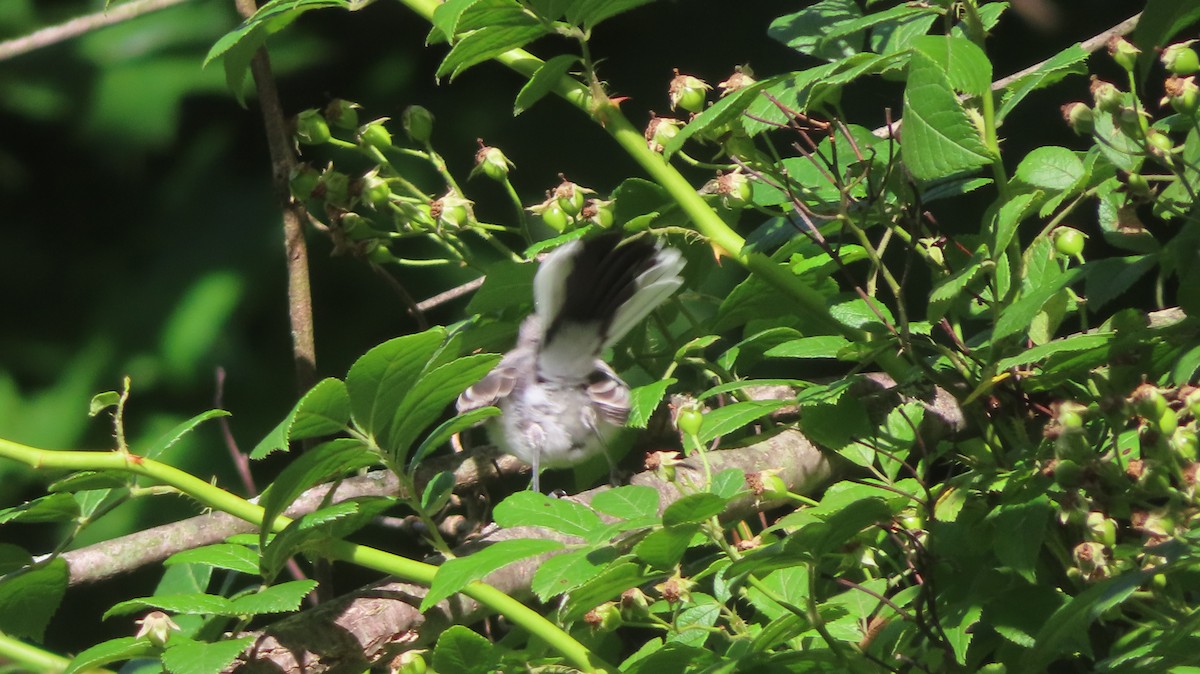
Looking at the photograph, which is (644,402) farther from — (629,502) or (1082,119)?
(1082,119)

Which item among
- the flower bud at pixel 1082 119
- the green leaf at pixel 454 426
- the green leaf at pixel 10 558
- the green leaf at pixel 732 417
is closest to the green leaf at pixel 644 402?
the green leaf at pixel 732 417

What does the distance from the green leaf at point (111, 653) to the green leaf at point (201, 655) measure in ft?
0.09

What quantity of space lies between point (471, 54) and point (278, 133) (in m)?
0.41

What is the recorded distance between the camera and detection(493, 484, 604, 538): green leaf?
30.9 inches

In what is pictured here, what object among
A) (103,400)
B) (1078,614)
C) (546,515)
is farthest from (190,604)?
(1078,614)

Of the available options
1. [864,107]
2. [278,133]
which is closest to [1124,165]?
[278,133]

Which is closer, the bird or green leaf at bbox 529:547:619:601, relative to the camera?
green leaf at bbox 529:547:619:601

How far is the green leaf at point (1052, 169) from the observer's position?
0.86 meters

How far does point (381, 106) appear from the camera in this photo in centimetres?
226

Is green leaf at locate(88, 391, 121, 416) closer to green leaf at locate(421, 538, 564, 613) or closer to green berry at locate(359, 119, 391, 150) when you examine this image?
green leaf at locate(421, 538, 564, 613)

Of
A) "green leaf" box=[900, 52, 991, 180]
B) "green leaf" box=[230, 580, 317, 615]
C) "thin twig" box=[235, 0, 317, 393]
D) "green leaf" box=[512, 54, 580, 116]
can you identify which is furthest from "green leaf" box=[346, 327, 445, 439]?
"thin twig" box=[235, 0, 317, 393]

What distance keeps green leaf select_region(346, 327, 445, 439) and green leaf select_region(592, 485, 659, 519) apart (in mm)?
153

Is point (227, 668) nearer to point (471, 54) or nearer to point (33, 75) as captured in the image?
point (471, 54)

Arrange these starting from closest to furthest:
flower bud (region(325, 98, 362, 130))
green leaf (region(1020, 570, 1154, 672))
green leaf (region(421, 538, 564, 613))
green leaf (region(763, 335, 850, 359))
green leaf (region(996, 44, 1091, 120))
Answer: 1. green leaf (region(1020, 570, 1154, 672))
2. green leaf (region(421, 538, 564, 613))
3. green leaf (region(996, 44, 1091, 120))
4. green leaf (region(763, 335, 850, 359))
5. flower bud (region(325, 98, 362, 130))
